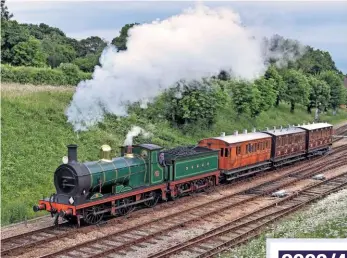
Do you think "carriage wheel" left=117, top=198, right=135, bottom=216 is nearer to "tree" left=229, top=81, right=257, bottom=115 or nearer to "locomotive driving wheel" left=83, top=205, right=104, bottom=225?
"locomotive driving wheel" left=83, top=205, right=104, bottom=225

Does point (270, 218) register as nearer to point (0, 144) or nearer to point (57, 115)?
point (0, 144)

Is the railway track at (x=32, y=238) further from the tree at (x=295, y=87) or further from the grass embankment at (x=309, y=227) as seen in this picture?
the tree at (x=295, y=87)

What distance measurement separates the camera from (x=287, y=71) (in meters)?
62.0

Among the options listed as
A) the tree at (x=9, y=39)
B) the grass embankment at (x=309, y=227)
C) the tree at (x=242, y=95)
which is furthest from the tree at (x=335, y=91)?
the grass embankment at (x=309, y=227)

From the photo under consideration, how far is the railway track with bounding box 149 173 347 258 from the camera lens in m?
15.0

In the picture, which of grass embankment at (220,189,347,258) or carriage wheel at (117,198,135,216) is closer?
grass embankment at (220,189,347,258)

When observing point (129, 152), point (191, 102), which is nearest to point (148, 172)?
point (129, 152)

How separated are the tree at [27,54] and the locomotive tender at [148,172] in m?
21.4

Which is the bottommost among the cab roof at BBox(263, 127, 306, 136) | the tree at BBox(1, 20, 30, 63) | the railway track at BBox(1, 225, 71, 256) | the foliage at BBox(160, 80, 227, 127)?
the railway track at BBox(1, 225, 71, 256)

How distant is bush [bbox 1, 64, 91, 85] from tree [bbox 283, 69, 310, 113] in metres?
32.7

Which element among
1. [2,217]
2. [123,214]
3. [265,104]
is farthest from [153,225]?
[265,104]

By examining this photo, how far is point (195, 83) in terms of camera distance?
36125mm

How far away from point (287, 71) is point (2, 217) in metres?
49.5

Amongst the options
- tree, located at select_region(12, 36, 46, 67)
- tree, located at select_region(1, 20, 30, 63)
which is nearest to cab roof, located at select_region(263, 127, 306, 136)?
tree, located at select_region(12, 36, 46, 67)
